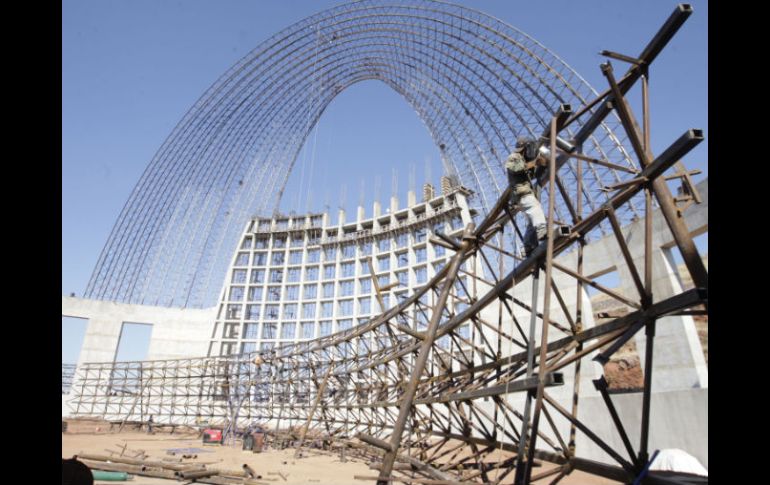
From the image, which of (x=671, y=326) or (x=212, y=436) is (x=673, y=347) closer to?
(x=671, y=326)

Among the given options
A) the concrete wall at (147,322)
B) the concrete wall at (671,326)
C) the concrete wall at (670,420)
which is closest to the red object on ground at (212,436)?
the concrete wall at (147,322)

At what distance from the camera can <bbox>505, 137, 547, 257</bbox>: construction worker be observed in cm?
695

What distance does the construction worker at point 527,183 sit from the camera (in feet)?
22.8

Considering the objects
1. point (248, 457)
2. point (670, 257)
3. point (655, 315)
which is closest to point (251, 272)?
point (248, 457)

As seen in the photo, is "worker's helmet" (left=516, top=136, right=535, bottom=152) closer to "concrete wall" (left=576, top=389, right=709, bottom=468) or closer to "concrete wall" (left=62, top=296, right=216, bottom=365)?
"concrete wall" (left=576, top=389, right=709, bottom=468)

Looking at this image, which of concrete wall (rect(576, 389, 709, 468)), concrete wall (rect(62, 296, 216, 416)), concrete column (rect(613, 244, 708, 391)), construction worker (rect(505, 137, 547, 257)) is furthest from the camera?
concrete wall (rect(62, 296, 216, 416))

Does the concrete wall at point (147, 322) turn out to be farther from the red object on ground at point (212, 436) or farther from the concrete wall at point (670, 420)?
the concrete wall at point (670, 420)

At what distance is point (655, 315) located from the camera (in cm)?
499

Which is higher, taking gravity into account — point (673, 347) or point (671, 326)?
point (671, 326)

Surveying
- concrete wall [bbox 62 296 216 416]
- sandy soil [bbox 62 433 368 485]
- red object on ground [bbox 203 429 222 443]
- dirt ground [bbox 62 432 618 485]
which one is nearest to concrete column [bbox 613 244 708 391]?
dirt ground [bbox 62 432 618 485]

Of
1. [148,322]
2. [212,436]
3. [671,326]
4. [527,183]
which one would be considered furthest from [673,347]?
[148,322]

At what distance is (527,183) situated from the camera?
23.4 feet

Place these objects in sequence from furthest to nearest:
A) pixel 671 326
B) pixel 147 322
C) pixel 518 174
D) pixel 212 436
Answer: pixel 147 322 → pixel 212 436 → pixel 671 326 → pixel 518 174
